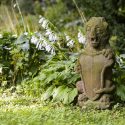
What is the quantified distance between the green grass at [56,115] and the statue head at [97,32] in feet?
2.89

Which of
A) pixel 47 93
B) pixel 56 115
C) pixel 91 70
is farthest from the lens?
pixel 47 93

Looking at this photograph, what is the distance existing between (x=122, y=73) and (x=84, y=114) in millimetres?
1056

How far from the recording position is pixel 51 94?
736cm

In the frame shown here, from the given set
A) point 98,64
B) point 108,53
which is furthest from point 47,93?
point 108,53

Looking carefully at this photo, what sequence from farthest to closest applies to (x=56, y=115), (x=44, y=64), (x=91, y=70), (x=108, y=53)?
(x=44, y=64) → (x=91, y=70) → (x=108, y=53) → (x=56, y=115)

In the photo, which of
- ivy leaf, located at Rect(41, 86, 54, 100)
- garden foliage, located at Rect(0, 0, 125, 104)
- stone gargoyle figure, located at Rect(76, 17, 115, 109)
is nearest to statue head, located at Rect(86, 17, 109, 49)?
stone gargoyle figure, located at Rect(76, 17, 115, 109)

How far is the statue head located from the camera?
6699mm

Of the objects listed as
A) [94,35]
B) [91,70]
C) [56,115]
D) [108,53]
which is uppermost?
[94,35]

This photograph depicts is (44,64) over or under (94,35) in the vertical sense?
under

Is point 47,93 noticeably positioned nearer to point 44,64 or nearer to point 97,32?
point 44,64

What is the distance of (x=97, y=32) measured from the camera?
22.0 feet

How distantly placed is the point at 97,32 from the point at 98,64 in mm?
425

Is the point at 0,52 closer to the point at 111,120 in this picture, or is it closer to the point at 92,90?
the point at 92,90

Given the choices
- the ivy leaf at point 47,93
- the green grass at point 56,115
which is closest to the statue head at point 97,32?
the green grass at point 56,115
